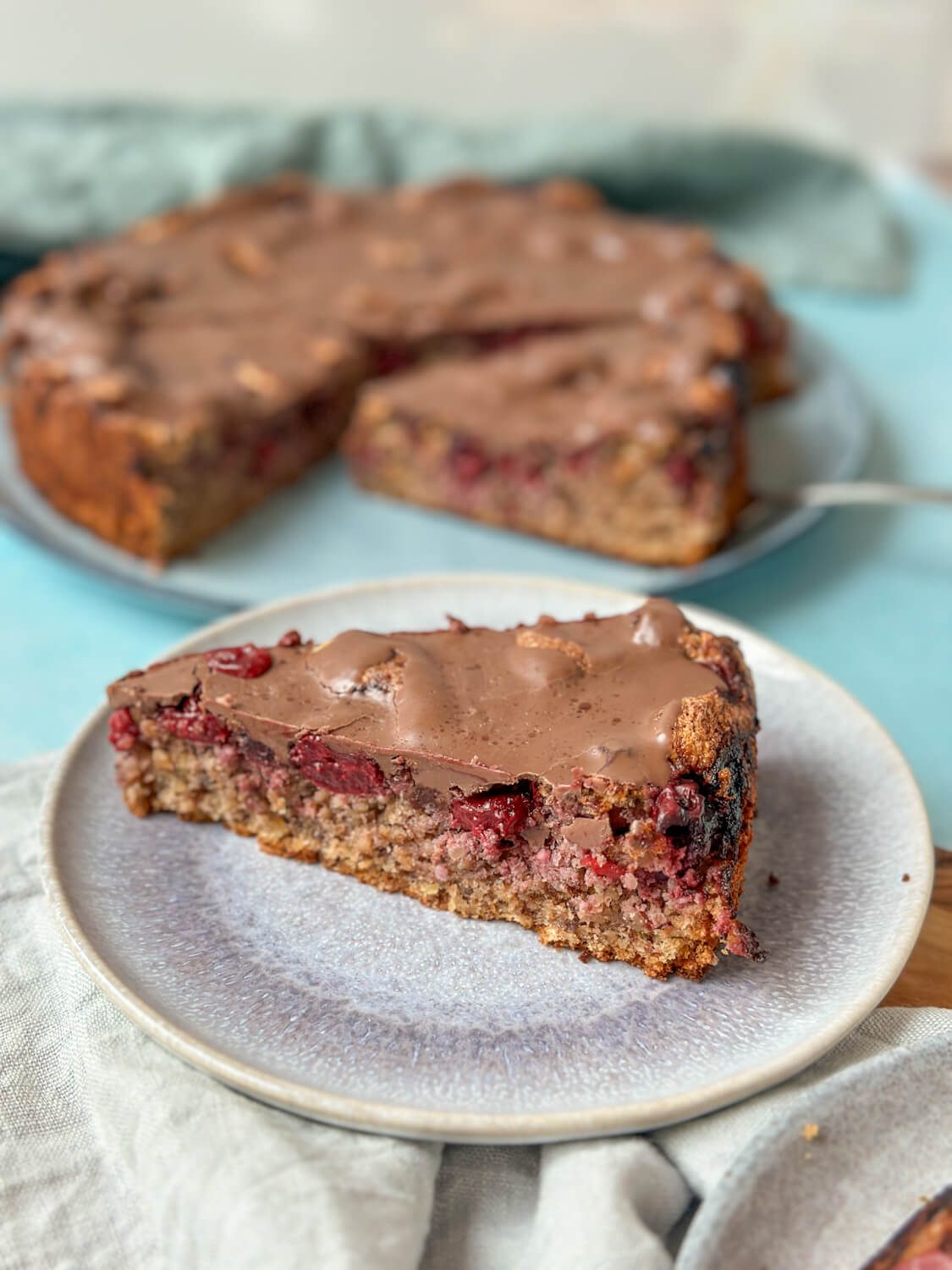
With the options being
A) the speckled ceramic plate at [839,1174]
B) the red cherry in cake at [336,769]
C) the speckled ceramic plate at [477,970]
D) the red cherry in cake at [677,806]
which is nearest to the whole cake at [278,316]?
the speckled ceramic plate at [477,970]

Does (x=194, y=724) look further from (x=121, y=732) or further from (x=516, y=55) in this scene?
(x=516, y=55)

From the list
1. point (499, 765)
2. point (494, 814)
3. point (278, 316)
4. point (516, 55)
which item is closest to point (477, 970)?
point (494, 814)

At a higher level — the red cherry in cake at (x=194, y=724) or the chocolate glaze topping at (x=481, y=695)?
the chocolate glaze topping at (x=481, y=695)

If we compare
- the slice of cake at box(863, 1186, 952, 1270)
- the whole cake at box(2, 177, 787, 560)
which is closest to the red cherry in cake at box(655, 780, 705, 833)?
the slice of cake at box(863, 1186, 952, 1270)

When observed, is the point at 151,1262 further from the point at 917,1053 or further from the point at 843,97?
the point at 843,97

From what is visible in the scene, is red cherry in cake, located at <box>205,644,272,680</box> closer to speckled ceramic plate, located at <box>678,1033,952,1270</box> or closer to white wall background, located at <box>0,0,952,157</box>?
speckled ceramic plate, located at <box>678,1033,952,1270</box>

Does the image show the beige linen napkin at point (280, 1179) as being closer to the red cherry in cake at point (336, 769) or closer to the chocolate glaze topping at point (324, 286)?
the red cherry in cake at point (336, 769)
